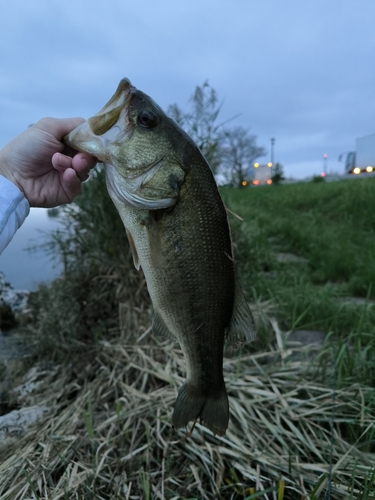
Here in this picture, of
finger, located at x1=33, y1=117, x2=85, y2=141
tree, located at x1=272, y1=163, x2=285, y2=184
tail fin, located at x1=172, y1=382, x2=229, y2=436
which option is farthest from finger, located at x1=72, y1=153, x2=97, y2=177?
tree, located at x1=272, y1=163, x2=285, y2=184

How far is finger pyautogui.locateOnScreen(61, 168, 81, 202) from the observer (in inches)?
66.4

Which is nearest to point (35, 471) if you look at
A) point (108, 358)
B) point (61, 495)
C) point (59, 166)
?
point (61, 495)

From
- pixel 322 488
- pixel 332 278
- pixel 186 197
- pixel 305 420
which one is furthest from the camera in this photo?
pixel 332 278

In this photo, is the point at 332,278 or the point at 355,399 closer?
the point at 355,399

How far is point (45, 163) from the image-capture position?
1.97 meters

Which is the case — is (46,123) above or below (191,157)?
above

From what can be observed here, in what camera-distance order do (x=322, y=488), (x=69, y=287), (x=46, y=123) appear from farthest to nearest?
(x=69, y=287) < (x=322, y=488) < (x=46, y=123)

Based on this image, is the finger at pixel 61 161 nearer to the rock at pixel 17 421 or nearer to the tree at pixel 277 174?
the rock at pixel 17 421

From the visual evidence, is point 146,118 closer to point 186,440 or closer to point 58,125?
point 58,125

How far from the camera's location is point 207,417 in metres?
1.61

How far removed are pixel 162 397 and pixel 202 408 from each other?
4.05 feet

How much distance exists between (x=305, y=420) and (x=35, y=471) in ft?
5.37

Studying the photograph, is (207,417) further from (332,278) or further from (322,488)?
(332,278)

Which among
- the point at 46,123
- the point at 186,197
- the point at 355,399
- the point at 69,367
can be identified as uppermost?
the point at 46,123
